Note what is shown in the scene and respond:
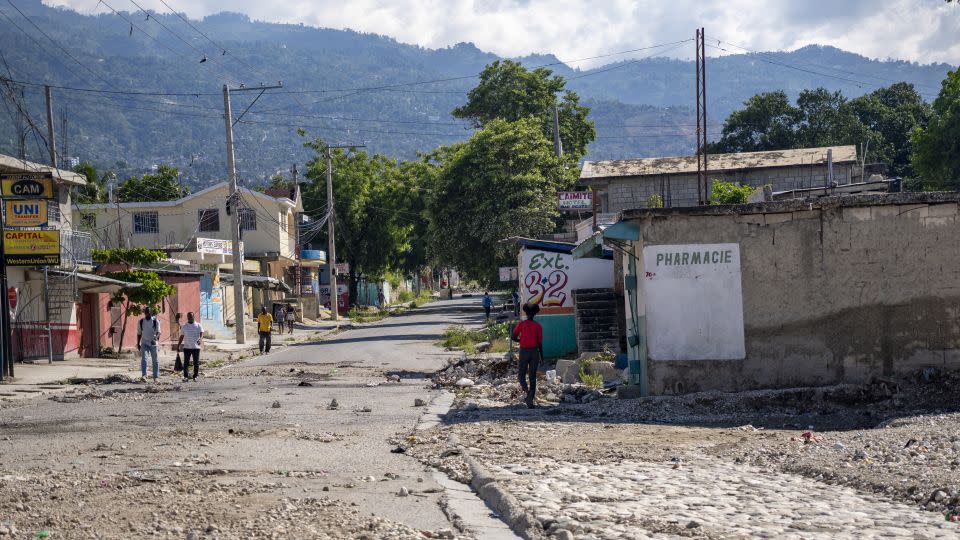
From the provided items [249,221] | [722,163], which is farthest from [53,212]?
[722,163]

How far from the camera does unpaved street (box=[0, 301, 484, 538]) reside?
8172 millimetres

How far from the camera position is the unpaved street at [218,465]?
26.8 feet

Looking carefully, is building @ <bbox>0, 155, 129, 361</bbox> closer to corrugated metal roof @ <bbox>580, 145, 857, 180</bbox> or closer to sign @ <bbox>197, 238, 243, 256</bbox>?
sign @ <bbox>197, 238, 243, 256</bbox>

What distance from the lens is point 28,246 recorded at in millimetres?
28828

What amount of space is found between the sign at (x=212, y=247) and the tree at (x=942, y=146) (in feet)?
116

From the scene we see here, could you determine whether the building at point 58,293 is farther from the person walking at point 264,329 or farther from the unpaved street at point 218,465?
the unpaved street at point 218,465

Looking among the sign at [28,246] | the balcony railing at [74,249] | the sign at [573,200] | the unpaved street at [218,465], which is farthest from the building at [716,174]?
the unpaved street at [218,465]

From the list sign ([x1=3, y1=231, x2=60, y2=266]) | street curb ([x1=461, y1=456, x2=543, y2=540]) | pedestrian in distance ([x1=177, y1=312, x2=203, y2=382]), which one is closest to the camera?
street curb ([x1=461, y1=456, x2=543, y2=540])

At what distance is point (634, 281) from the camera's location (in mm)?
18891

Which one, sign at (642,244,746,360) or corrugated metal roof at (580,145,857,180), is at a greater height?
corrugated metal roof at (580,145,857,180)

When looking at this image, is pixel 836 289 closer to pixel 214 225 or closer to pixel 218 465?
pixel 218 465

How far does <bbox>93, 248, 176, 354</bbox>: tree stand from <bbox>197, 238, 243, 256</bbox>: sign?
51.6 ft

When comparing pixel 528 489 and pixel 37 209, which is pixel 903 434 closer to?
pixel 528 489

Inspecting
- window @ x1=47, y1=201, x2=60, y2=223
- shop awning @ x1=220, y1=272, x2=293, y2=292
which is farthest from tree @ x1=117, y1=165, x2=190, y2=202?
window @ x1=47, y1=201, x2=60, y2=223
